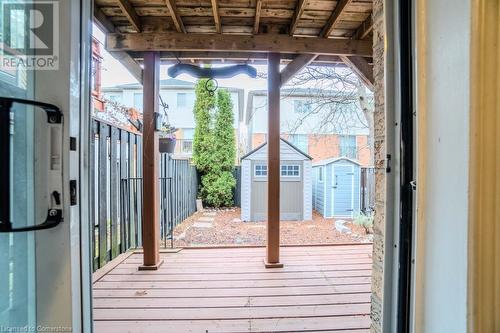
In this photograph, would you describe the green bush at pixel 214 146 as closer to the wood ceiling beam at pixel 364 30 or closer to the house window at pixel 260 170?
the house window at pixel 260 170

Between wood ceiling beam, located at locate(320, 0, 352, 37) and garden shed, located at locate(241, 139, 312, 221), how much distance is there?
16.2ft

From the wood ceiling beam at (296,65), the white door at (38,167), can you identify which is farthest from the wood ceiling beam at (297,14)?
the white door at (38,167)

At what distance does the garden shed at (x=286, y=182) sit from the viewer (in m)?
7.74

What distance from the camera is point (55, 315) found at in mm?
632

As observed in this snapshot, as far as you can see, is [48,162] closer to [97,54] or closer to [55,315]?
[55,315]

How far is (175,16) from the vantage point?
101 inches

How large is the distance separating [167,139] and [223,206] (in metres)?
5.60

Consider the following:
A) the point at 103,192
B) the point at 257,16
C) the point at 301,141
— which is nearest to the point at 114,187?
the point at 103,192

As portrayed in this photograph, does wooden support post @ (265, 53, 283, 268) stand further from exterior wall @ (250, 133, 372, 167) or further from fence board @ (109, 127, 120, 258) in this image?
exterior wall @ (250, 133, 372, 167)

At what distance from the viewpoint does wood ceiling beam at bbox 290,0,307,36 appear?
2408 mm

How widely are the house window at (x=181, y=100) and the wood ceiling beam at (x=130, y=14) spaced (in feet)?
37.7

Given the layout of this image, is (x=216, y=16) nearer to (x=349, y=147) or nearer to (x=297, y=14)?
(x=297, y=14)

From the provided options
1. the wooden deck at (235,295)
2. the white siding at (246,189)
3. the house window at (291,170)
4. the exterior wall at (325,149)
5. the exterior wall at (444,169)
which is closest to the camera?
the exterior wall at (444,169)

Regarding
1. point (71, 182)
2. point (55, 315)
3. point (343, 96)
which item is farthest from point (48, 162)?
point (343, 96)
